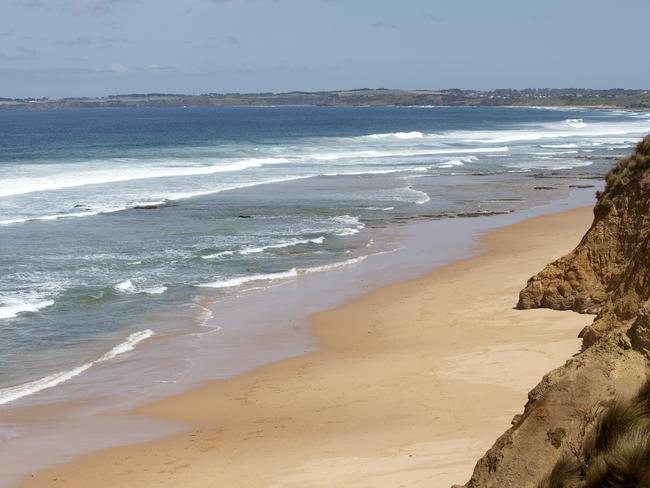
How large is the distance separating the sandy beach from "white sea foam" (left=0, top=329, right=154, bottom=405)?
2.07 meters

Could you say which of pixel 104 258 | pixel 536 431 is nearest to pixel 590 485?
pixel 536 431

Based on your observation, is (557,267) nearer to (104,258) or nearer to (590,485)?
(590,485)

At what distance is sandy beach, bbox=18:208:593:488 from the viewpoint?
429 inches

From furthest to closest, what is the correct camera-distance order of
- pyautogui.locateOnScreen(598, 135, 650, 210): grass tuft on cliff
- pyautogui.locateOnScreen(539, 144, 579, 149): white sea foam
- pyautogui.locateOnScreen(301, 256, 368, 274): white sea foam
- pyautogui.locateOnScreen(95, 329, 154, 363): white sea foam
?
1. pyautogui.locateOnScreen(539, 144, 579, 149): white sea foam
2. pyautogui.locateOnScreen(301, 256, 368, 274): white sea foam
3. pyautogui.locateOnScreen(95, 329, 154, 363): white sea foam
4. pyautogui.locateOnScreen(598, 135, 650, 210): grass tuft on cliff

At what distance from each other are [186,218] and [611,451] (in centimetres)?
2893

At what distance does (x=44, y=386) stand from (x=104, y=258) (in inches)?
449

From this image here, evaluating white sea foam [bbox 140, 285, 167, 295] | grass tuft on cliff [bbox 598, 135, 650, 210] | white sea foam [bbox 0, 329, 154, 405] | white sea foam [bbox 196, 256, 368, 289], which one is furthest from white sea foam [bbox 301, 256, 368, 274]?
grass tuft on cliff [bbox 598, 135, 650, 210]

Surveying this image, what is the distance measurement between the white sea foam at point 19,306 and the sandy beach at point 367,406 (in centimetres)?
587

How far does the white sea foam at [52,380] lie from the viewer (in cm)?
1462

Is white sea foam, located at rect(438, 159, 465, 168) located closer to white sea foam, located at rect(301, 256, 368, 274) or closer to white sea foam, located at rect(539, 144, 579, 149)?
white sea foam, located at rect(539, 144, 579, 149)

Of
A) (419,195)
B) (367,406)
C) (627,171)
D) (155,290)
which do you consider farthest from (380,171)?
(367,406)

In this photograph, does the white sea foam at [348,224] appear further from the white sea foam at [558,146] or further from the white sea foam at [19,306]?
the white sea foam at [558,146]

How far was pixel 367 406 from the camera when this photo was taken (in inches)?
521

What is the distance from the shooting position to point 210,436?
12.6m
